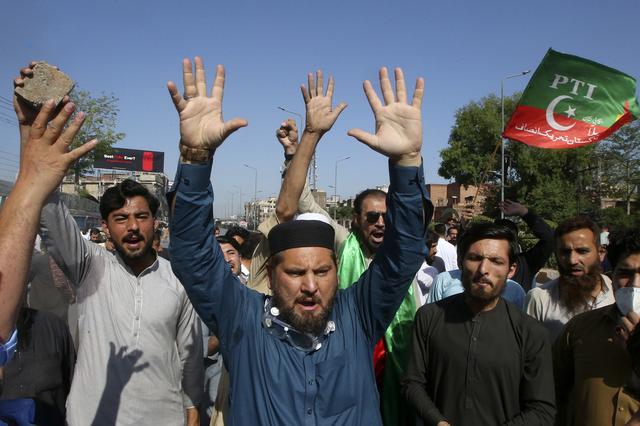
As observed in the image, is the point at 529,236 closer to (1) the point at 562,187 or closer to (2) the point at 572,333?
(1) the point at 562,187

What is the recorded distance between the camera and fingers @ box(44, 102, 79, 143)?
5.41ft

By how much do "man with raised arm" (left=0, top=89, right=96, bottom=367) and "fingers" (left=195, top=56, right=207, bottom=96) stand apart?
480mm

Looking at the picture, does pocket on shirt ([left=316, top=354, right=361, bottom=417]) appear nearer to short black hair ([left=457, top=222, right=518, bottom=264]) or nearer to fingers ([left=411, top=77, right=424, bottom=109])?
fingers ([left=411, top=77, right=424, bottom=109])

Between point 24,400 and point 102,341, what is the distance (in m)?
0.41

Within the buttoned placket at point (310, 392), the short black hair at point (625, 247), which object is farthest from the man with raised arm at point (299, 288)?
the short black hair at point (625, 247)

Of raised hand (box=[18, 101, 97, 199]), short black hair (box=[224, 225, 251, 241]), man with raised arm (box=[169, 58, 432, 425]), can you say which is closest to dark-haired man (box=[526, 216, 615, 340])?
man with raised arm (box=[169, 58, 432, 425])

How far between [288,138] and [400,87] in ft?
4.91

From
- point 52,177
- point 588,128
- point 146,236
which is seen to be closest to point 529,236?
point 588,128

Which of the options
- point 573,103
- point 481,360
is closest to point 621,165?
point 573,103

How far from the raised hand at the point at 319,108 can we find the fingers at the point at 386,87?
2.26ft

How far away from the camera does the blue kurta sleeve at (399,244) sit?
6.70 ft

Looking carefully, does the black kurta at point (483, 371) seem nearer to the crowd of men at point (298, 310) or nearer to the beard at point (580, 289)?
the crowd of men at point (298, 310)

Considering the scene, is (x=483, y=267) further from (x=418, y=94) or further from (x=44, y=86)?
(x=44, y=86)

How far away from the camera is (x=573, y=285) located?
3428 millimetres
